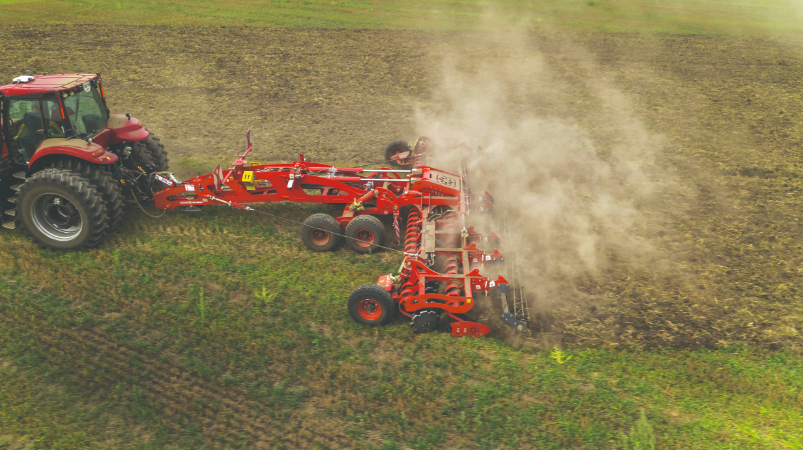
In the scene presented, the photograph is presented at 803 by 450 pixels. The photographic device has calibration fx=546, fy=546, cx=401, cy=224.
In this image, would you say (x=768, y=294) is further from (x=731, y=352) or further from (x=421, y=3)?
(x=421, y=3)

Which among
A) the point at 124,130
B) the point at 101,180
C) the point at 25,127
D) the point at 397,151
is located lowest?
the point at 101,180

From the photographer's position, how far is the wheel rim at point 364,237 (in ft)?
28.7

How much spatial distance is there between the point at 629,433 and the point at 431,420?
207 centimetres

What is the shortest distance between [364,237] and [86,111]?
4890 mm

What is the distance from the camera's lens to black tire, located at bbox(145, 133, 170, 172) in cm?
1010

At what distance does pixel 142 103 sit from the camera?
48.5 feet

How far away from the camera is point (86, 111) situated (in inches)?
344

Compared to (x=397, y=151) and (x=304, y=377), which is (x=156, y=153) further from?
(x=304, y=377)

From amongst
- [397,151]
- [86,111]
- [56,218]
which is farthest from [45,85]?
[397,151]

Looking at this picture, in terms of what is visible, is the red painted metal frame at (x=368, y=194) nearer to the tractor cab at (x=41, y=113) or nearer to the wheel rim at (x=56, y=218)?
the wheel rim at (x=56, y=218)

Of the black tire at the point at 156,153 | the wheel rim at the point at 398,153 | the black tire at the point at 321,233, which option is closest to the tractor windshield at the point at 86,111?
the black tire at the point at 156,153

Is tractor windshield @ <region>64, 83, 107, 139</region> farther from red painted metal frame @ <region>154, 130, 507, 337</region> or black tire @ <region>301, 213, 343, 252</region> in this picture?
black tire @ <region>301, 213, 343, 252</region>

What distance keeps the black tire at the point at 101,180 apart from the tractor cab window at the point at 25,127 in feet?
1.43

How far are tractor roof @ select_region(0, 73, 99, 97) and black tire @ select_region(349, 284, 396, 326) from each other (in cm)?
548
